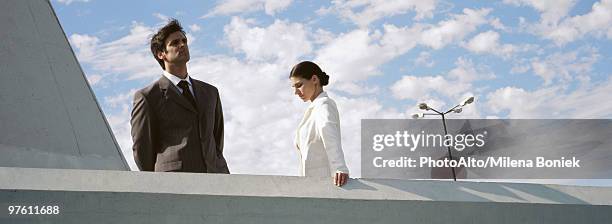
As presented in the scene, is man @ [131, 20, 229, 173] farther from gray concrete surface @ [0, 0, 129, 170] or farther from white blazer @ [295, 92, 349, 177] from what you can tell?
gray concrete surface @ [0, 0, 129, 170]

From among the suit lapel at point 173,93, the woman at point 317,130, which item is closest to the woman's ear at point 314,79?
the woman at point 317,130

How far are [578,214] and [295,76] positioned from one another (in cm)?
212

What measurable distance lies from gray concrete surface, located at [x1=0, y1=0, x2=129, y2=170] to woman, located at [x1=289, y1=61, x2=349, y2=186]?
4.20 m

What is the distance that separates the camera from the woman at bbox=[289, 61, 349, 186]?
14.4 feet

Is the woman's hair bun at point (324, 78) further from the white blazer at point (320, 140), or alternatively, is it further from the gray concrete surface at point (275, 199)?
the gray concrete surface at point (275, 199)

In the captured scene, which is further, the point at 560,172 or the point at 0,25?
the point at 560,172

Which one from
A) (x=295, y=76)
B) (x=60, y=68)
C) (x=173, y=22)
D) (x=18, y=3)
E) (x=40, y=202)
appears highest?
(x=18, y=3)

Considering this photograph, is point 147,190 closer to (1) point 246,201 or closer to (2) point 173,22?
(1) point 246,201

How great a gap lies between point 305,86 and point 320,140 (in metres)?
0.39

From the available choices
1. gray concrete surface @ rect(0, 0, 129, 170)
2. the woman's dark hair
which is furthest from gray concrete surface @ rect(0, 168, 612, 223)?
gray concrete surface @ rect(0, 0, 129, 170)

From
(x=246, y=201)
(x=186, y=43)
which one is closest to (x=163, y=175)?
(x=246, y=201)

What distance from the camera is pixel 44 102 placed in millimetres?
8242

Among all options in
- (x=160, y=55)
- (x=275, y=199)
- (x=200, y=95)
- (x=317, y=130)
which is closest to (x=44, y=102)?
(x=160, y=55)

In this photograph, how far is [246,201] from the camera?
4.21 metres
